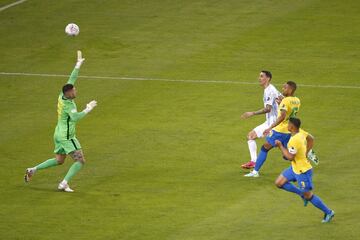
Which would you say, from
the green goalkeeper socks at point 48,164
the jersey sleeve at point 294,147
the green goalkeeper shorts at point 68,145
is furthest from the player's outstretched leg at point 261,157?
the green goalkeeper socks at point 48,164

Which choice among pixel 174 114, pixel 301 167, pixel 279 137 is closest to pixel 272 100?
pixel 279 137

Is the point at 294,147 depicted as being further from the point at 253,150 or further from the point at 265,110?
the point at 253,150

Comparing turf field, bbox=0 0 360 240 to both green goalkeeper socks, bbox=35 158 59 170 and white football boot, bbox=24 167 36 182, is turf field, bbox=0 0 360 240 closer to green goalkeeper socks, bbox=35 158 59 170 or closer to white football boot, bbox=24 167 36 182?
white football boot, bbox=24 167 36 182

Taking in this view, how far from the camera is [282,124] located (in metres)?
20.8

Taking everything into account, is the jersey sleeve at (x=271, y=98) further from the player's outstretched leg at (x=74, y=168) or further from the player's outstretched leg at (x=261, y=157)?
the player's outstretched leg at (x=74, y=168)

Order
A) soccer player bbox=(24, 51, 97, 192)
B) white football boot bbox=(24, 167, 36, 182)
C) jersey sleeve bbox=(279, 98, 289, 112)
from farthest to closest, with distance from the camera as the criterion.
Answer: white football boot bbox=(24, 167, 36, 182), jersey sleeve bbox=(279, 98, 289, 112), soccer player bbox=(24, 51, 97, 192)

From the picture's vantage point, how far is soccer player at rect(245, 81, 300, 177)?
20.3 metres

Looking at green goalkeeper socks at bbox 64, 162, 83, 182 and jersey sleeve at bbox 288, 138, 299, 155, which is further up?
jersey sleeve at bbox 288, 138, 299, 155

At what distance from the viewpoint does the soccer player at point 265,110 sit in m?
21.2

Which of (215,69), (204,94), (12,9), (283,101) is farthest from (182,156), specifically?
(12,9)

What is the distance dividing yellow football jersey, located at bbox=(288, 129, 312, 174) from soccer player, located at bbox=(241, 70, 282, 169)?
277 cm

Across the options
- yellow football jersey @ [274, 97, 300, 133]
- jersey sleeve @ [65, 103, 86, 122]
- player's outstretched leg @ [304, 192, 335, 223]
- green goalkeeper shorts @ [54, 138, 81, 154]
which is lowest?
player's outstretched leg @ [304, 192, 335, 223]

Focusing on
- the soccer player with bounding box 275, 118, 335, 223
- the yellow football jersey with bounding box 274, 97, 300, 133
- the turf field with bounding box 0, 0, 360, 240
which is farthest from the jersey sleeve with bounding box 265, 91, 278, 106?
the soccer player with bounding box 275, 118, 335, 223

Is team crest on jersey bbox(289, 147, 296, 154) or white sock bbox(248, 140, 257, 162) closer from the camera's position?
team crest on jersey bbox(289, 147, 296, 154)
